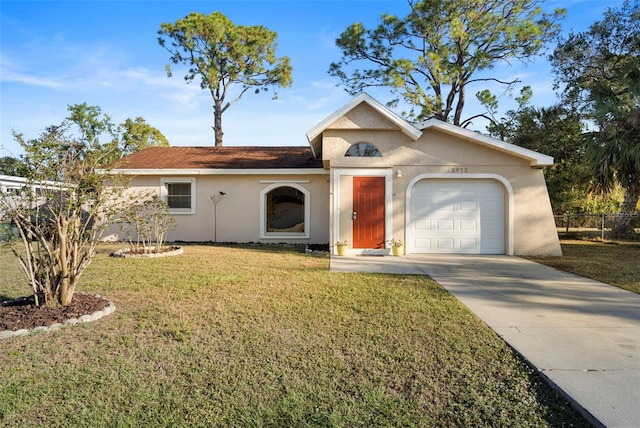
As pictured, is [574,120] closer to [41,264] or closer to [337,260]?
[337,260]

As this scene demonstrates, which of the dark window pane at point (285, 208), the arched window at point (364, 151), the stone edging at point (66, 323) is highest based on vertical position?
the arched window at point (364, 151)

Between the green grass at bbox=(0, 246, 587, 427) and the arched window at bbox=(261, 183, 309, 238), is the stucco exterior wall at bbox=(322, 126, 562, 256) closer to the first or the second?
the arched window at bbox=(261, 183, 309, 238)

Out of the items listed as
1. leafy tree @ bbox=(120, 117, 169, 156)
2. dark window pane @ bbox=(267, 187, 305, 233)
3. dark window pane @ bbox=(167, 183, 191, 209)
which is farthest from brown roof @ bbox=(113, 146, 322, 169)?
leafy tree @ bbox=(120, 117, 169, 156)

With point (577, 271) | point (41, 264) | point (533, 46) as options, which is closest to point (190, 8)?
point (533, 46)

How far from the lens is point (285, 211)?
16.5 m

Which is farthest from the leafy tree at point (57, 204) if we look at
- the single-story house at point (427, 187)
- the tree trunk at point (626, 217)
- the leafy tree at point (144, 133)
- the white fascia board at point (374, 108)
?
the leafy tree at point (144, 133)

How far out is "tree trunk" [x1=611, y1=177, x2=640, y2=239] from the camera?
49.0 ft

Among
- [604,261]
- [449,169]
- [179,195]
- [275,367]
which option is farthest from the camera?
[179,195]

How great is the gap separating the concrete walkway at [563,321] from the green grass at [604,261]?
52cm

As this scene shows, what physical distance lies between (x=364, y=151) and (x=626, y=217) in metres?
12.2

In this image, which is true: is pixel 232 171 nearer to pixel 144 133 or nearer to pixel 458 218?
pixel 458 218

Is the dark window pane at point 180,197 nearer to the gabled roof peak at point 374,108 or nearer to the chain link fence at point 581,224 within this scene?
the gabled roof peak at point 374,108

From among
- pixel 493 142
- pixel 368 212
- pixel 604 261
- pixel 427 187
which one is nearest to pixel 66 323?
pixel 368 212

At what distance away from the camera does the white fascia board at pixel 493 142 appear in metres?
10.6
